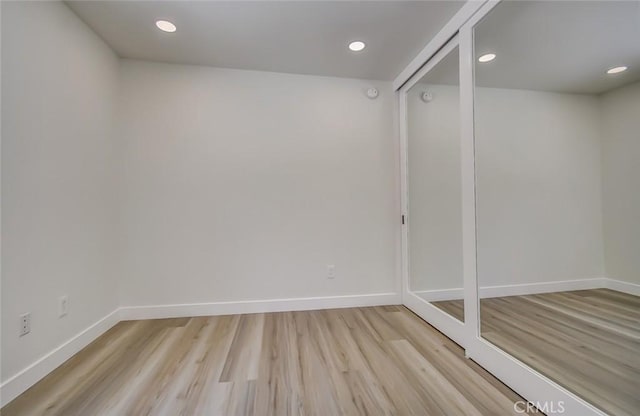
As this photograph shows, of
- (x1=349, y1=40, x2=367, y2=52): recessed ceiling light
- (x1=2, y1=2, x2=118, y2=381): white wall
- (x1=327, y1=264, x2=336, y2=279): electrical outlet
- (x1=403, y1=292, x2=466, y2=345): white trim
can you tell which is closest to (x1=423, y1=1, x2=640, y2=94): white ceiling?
(x1=349, y1=40, x2=367, y2=52): recessed ceiling light

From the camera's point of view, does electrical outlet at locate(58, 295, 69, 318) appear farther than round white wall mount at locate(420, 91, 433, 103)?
No

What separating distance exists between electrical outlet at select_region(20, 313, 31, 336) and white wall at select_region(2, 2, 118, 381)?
0.03 m

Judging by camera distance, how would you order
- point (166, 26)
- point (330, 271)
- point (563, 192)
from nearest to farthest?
point (563, 192)
point (166, 26)
point (330, 271)

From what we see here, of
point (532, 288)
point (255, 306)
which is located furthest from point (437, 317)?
point (255, 306)

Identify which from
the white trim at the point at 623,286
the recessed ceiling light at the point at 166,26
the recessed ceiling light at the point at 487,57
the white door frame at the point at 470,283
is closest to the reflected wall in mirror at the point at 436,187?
the white door frame at the point at 470,283

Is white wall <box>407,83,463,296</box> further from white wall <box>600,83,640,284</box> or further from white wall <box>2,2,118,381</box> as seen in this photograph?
white wall <box>2,2,118,381</box>

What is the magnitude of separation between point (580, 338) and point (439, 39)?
2159mm

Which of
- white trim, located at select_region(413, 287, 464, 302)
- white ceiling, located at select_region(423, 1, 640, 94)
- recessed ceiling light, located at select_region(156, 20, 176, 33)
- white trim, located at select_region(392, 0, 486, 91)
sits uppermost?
recessed ceiling light, located at select_region(156, 20, 176, 33)

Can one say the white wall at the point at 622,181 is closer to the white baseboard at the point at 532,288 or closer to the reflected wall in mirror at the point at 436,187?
the white baseboard at the point at 532,288

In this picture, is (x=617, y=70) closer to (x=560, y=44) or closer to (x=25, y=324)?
(x=560, y=44)

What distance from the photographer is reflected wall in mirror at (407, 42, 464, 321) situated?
2006 millimetres

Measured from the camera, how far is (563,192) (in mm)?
1403

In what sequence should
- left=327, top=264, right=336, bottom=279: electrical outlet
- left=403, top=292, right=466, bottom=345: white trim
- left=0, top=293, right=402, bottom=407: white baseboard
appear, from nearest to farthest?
left=0, top=293, right=402, bottom=407: white baseboard
left=403, top=292, right=466, bottom=345: white trim
left=327, top=264, right=336, bottom=279: electrical outlet

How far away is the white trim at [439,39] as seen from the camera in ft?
5.57
